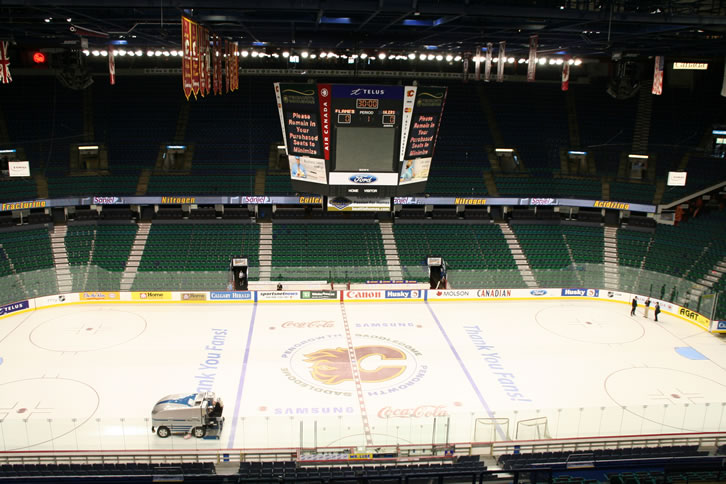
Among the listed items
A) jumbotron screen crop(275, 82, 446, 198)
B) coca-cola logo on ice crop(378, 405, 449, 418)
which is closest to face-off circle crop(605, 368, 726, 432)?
coca-cola logo on ice crop(378, 405, 449, 418)

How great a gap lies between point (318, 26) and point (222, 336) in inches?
511

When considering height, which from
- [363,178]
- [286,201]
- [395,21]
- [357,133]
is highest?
[395,21]

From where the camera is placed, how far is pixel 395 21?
59.1ft

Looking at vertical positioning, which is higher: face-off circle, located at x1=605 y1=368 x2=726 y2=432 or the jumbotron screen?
the jumbotron screen

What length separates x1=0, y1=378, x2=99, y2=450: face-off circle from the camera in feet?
46.1

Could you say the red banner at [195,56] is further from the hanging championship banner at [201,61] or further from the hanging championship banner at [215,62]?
the hanging championship banner at [215,62]

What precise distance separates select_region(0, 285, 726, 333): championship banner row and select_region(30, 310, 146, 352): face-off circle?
67.7 inches

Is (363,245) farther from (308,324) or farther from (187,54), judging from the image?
(187,54)

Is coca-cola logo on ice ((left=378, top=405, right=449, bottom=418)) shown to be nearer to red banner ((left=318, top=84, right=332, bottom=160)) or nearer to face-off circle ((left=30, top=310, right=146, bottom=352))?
red banner ((left=318, top=84, right=332, bottom=160))

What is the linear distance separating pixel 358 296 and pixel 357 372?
894 centimetres

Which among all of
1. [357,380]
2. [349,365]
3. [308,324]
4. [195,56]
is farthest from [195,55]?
[308,324]

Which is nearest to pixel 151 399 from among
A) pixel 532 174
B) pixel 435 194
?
pixel 435 194

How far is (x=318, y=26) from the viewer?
19484 millimetres

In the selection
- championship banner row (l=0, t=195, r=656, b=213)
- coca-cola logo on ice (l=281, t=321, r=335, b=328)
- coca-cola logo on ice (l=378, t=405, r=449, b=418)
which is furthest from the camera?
championship banner row (l=0, t=195, r=656, b=213)
